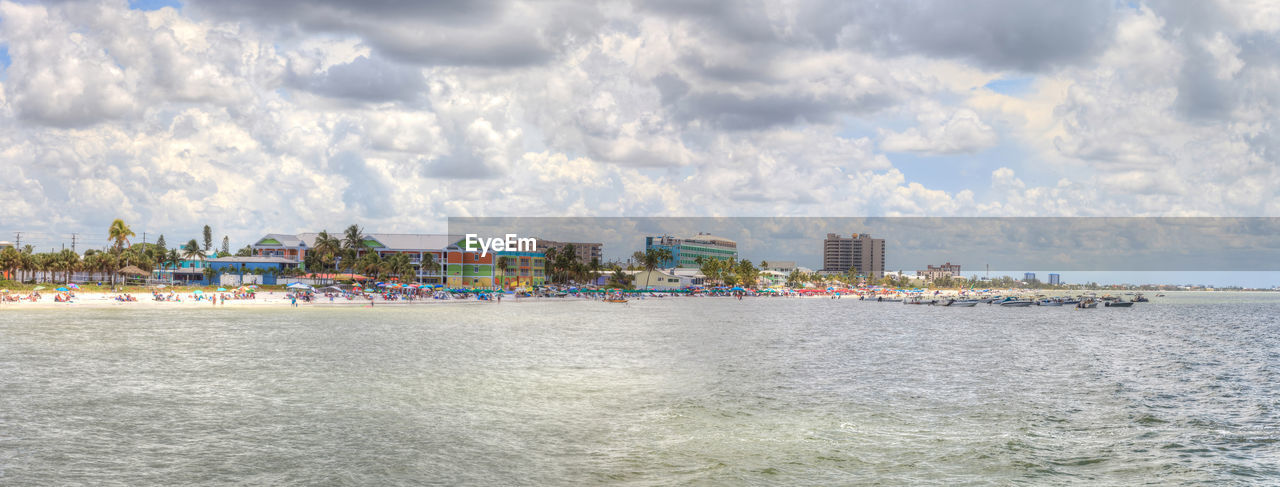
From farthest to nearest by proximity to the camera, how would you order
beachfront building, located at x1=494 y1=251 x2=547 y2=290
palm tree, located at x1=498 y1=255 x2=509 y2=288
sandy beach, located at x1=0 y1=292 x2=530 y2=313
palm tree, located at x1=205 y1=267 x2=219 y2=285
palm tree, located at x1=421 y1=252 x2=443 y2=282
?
beachfront building, located at x1=494 y1=251 x2=547 y2=290
palm tree, located at x1=498 y1=255 x2=509 y2=288
palm tree, located at x1=421 y1=252 x2=443 y2=282
palm tree, located at x1=205 y1=267 x2=219 y2=285
sandy beach, located at x1=0 y1=292 x2=530 y2=313

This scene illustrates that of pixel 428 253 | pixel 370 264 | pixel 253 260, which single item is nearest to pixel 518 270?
pixel 428 253

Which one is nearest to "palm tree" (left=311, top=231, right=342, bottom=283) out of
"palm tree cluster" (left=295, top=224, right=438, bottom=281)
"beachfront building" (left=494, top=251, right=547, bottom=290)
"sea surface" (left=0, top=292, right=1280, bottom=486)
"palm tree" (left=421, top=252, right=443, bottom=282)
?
"palm tree cluster" (left=295, top=224, right=438, bottom=281)

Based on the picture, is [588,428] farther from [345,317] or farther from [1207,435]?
[345,317]

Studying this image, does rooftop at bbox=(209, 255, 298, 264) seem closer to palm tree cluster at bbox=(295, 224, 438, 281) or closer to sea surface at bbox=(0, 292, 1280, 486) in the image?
palm tree cluster at bbox=(295, 224, 438, 281)

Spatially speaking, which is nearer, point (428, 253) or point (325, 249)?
point (325, 249)

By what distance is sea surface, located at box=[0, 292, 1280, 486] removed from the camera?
20547 mm

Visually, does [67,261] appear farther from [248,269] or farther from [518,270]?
[518,270]

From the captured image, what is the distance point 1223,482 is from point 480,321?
75077 millimetres

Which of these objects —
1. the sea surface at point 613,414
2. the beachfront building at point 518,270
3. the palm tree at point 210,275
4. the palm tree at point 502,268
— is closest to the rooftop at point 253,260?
the palm tree at point 210,275

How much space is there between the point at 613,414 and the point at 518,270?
16250 cm

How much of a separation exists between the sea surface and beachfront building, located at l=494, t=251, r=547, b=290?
124 meters

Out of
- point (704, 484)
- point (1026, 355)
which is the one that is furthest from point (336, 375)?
point (1026, 355)

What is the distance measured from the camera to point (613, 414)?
28719 mm

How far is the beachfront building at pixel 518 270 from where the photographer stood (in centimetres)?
18325
